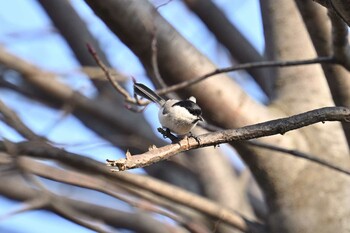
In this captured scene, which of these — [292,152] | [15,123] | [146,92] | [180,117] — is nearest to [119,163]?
[180,117]

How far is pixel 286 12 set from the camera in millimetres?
3057

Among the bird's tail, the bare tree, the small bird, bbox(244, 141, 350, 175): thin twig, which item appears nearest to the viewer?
the small bird

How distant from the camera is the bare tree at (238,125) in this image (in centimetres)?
230

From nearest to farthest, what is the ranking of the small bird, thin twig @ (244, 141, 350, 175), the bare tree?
the small bird → the bare tree → thin twig @ (244, 141, 350, 175)

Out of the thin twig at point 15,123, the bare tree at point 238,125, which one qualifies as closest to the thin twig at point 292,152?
the bare tree at point 238,125

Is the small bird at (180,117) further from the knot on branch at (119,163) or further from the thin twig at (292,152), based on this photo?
the thin twig at (292,152)

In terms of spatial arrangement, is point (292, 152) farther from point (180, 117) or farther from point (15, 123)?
point (15, 123)

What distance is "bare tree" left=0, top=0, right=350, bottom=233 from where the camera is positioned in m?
2.30

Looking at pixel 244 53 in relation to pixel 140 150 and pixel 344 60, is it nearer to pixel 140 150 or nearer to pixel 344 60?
pixel 140 150

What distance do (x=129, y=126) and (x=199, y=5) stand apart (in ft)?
3.10

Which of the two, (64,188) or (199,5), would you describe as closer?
(199,5)

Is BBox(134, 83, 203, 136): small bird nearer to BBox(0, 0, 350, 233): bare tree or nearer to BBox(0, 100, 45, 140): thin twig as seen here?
BBox(0, 0, 350, 233): bare tree

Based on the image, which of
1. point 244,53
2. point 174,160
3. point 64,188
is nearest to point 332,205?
point 244,53

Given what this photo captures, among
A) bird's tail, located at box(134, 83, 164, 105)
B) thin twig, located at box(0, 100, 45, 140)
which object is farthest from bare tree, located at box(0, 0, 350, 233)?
bird's tail, located at box(134, 83, 164, 105)
